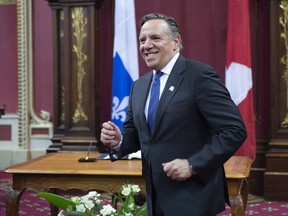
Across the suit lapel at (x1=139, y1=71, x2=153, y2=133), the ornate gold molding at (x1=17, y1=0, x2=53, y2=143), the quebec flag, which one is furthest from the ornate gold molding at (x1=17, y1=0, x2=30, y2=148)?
the suit lapel at (x1=139, y1=71, x2=153, y2=133)

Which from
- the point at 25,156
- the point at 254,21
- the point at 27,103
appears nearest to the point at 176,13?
the point at 254,21

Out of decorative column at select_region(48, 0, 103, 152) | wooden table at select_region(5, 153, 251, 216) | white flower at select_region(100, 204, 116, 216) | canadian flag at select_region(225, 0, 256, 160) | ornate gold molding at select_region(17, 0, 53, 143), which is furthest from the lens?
ornate gold molding at select_region(17, 0, 53, 143)

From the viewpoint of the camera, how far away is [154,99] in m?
1.98

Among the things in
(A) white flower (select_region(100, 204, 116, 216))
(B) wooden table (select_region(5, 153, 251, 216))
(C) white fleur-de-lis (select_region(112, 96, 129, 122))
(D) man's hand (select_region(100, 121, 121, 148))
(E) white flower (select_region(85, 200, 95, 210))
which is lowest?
(B) wooden table (select_region(5, 153, 251, 216))

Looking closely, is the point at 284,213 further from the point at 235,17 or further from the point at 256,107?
the point at 235,17

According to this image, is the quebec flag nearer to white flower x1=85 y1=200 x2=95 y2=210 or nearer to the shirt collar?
white flower x1=85 y1=200 x2=95 y2=210

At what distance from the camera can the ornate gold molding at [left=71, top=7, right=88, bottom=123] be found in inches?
220

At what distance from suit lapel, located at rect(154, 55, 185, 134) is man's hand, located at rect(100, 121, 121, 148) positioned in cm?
20

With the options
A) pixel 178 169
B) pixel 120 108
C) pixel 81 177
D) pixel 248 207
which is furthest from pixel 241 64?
pixel 178 169

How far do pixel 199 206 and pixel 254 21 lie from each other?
390 cm

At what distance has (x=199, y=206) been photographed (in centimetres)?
191

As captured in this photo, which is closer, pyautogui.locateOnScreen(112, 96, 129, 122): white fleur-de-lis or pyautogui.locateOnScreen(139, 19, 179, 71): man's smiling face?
pyautogui.locateOnScreen(139, 19, 179, 71): man's smiling face

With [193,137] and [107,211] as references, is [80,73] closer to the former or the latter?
[107,211]

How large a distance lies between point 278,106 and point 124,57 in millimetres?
1581
